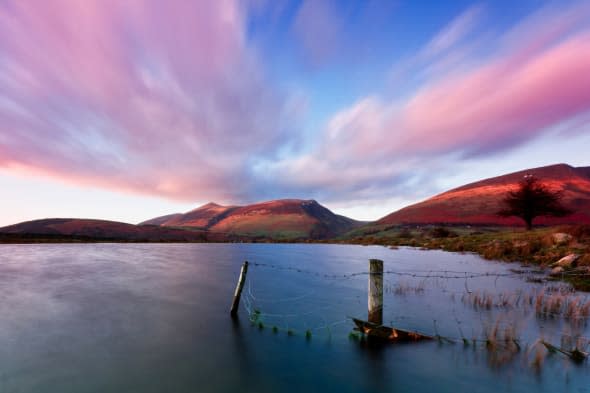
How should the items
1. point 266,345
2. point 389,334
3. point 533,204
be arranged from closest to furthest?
point 389,334 → point 266,345 → point 533,204

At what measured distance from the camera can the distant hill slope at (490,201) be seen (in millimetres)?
111762

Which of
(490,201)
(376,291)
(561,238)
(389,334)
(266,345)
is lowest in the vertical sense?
(266,345)

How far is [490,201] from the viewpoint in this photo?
433 ft

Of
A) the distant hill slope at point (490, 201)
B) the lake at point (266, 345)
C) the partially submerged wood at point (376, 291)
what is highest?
the distant hill slope at point (490, 201)

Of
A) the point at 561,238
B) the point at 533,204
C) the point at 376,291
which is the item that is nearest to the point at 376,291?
the point at 376,291

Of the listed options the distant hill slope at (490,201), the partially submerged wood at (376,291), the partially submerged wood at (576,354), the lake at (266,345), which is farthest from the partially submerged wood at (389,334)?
the distant hill slope at (490,201)

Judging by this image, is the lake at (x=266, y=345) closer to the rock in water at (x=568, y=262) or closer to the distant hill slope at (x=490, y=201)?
the rock in water at (x=568, y=262)

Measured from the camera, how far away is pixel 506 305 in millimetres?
14453

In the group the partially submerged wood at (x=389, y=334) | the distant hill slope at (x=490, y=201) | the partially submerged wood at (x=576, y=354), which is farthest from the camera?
the distant hill slope at (x=490, y=201)

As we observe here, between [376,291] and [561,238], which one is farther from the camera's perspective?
[561,238]

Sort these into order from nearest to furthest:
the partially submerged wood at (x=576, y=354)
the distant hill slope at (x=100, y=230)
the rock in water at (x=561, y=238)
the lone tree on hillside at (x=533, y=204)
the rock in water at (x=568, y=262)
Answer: the partially submerged wood at (x=576, y=354), the rock in water at (x=568, y=262), the rock in water at (x=561, y=238), the lone tree on hillside at (x=533, y=204), the distant hill slope at (x=100, y=230)

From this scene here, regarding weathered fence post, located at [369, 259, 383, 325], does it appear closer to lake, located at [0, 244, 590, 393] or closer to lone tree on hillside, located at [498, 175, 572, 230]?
lake, located at [0, 244, 590, 393]

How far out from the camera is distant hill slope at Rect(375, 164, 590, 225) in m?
112

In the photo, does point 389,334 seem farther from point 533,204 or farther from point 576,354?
point 533,204
